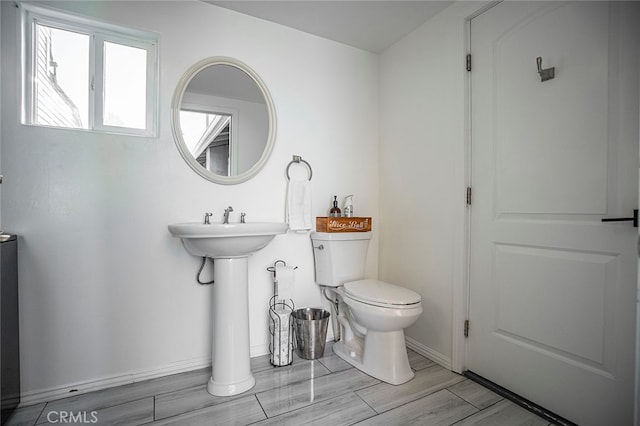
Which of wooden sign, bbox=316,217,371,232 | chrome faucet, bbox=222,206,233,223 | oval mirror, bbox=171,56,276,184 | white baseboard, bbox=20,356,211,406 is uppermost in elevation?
oval mirror, bbox=171,56,276,184

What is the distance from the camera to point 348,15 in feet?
6.75

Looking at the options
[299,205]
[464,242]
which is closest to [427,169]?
[464,242]

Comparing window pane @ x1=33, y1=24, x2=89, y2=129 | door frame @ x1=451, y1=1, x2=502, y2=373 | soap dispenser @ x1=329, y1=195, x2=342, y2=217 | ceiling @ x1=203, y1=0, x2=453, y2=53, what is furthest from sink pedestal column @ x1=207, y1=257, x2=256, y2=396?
ceiling @ x1=203, y1=0, x2=453, y2=53

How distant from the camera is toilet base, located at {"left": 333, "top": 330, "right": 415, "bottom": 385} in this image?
1.75 metres

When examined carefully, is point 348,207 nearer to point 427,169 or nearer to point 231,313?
A: point 427,169

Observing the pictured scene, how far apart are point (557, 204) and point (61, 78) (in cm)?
256

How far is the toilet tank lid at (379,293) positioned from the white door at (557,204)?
0.40 m

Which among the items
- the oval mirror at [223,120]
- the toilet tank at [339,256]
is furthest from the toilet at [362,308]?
the oval mirror at [223,120]

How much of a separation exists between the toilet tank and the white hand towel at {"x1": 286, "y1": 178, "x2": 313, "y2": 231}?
0.12 m

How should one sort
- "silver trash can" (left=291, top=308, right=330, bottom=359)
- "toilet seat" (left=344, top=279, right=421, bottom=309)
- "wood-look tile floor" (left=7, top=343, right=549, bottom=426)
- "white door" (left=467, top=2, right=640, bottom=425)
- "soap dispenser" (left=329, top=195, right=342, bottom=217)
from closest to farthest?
"white door" (left=467, top=2, right=640, bottom=425) < "wood-look tile floor" (left=7, top=343, right=549, bottom=426) < "toilet seat" (left=344, top=279, right=421, bottom=309) < "silver trash can" (left=291, top=308, right=330, bottom=359) < "soap dispenser" (left=329, top=195, right=342, bottom=217)

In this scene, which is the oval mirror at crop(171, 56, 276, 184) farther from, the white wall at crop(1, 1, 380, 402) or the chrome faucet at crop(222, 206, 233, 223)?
the chrome faucet at crop(222, 206, 233, 223)

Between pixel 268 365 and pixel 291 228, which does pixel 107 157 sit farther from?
pixel 268 365

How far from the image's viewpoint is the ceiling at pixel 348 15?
194 cm

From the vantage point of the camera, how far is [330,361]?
2.00m
